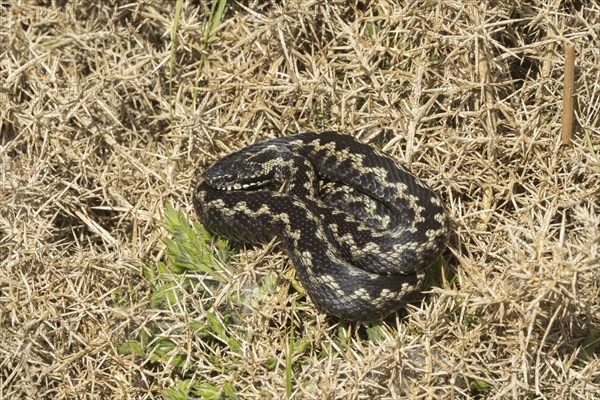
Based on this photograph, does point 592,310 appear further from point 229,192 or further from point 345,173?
point 229,192

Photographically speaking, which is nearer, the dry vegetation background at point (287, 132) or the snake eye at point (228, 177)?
the dry vegetation background at point (287, 132)

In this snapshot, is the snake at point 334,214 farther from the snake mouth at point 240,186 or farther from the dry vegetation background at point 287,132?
the dry vegetation background at point 287,132

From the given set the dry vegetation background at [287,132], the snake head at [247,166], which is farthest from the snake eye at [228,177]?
the dry vegetation background at [287,132]

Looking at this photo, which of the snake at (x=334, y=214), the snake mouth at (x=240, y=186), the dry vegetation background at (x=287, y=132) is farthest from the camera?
the snake mouth at (x=240, y=186)

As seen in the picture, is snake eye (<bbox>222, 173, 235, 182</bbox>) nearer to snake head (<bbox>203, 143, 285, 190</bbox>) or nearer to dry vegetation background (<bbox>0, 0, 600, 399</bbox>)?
snake head (<bbox>203, 143, 285, 190</bbox>)

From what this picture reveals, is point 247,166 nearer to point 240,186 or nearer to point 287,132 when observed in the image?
point 240,186

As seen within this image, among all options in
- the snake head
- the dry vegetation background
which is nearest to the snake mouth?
the snake head

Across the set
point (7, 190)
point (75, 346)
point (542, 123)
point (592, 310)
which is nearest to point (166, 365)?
point (75, 346)

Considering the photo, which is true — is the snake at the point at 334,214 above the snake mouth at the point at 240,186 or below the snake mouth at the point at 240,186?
above
